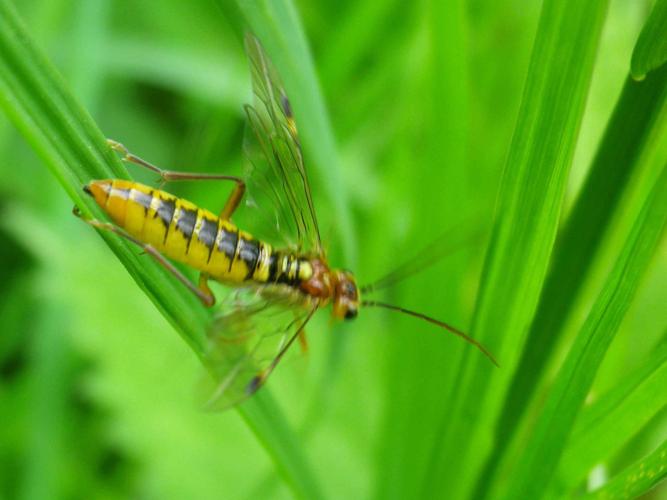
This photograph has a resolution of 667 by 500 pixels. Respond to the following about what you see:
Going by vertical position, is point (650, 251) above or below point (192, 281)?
below

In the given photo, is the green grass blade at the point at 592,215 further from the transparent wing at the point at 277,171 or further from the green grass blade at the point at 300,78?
the transparent wing at the point at 277,171

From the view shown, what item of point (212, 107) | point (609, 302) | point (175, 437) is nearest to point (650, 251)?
point (609, 302)

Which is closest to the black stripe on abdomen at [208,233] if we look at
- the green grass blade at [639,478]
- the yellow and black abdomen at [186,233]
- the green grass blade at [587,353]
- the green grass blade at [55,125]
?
the yellow and black abdomen at [186,233]

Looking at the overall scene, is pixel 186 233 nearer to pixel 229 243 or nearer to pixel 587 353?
pixel 229 243

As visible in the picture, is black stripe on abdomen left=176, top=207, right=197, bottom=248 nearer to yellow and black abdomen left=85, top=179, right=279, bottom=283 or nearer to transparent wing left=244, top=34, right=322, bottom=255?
yellow and black abdomen left=85, top=179, right=279, bottom=283

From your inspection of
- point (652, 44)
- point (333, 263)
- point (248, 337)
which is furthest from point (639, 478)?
point (333, 263)

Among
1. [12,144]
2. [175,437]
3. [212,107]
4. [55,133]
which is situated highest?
[55,133]

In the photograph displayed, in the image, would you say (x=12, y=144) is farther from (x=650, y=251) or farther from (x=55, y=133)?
(x=650, y=251)
